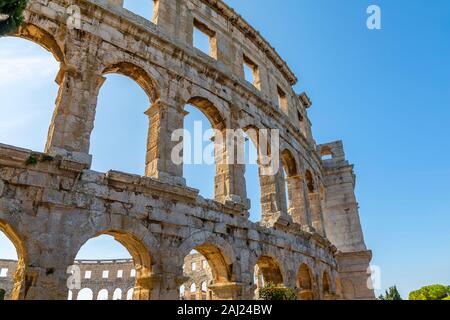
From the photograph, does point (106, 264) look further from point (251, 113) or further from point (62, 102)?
point (62, 102)

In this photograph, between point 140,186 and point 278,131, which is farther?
point 278,131

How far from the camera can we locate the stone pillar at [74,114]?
6750mm

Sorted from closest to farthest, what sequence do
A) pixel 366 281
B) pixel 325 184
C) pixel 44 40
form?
pixel 44 40, pixel 366 281, pixel 325 184

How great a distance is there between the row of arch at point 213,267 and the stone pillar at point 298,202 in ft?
6.09

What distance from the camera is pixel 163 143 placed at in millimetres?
8227

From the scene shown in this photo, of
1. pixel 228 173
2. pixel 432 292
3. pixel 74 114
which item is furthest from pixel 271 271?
pixel 432 292

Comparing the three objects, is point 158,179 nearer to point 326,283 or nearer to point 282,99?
point 326,283

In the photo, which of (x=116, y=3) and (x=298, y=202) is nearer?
(x=116, y=3)

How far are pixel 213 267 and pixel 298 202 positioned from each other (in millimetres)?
5482

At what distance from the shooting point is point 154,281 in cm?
685

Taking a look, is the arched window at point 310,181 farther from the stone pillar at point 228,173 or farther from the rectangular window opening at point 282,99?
the stone pillar at point 228,173

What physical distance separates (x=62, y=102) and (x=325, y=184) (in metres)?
15.5

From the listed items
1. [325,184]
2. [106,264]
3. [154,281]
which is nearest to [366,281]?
[325,184]

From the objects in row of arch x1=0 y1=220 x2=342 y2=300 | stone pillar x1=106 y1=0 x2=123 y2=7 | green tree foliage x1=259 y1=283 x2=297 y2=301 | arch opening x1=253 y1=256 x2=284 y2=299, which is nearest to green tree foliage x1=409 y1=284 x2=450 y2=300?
row of arch x1=0 y1=220 x2=342 y2=300
